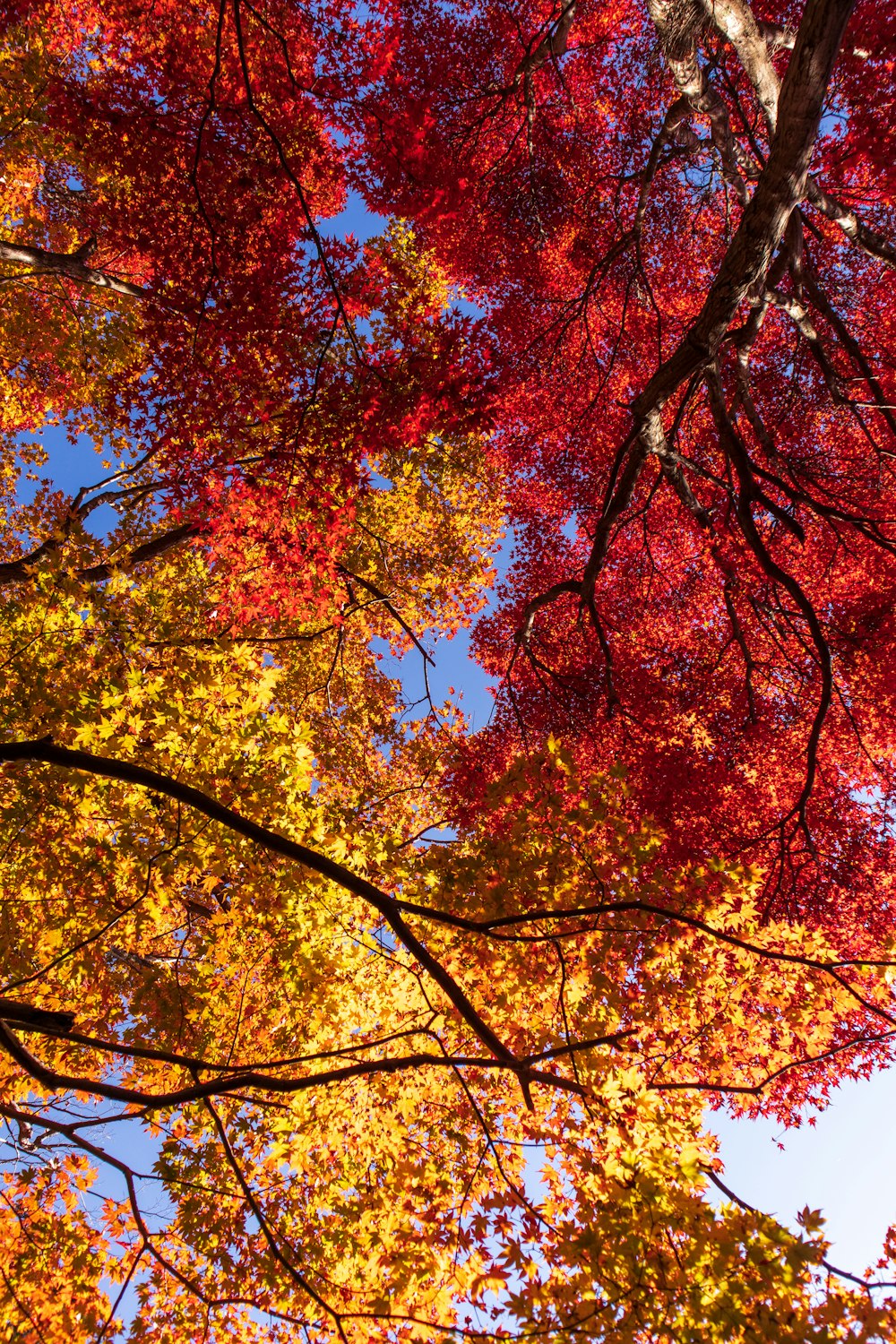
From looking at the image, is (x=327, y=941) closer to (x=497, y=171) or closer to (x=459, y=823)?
(x=459, y=823)

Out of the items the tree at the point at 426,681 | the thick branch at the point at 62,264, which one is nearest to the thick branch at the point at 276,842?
the tree at the point at 426,681

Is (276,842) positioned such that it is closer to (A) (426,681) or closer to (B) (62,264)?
(A) (426,681)

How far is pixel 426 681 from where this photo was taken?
401 inches

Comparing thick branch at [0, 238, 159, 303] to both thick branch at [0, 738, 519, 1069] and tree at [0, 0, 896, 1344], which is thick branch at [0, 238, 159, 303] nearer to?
tree at [0, 0, 896, 1344]

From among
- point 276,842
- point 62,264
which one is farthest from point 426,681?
point 62,264

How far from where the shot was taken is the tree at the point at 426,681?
380cm

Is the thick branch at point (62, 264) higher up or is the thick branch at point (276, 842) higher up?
the thick branch at point (62, 264)

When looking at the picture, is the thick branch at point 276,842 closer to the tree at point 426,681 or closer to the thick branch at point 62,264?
the tree at point 426,681

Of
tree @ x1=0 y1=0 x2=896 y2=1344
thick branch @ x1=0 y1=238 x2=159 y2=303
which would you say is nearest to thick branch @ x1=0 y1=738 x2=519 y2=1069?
tree @ x1=0 y1=0 x2=896 y2=1344

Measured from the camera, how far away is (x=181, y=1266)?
6.39m

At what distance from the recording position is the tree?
Result: 380 centimetres

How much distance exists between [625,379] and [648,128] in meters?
4.01

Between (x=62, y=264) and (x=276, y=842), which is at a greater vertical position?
(x=62, y=264)

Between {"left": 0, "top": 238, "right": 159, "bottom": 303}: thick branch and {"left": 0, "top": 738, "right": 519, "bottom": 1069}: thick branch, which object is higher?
{"left": 0, "top": 238, "right": 159, "bottom": 303}: thick branch
